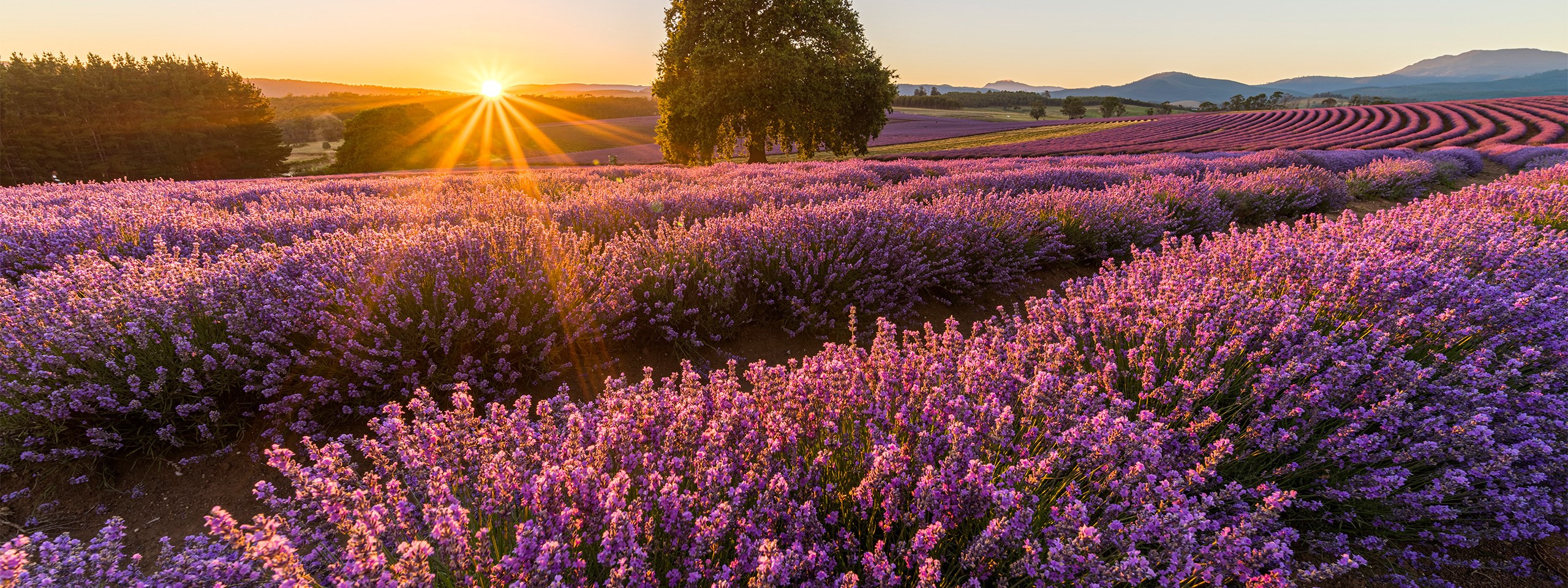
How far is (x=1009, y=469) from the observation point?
1.39 m

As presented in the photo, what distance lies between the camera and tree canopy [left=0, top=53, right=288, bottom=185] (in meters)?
28.5

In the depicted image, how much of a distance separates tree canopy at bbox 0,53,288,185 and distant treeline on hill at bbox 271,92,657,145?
10908 millimetres

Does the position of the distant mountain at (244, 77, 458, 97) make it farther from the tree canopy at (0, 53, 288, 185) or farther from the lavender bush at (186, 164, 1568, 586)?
the lavender bush at (186, 164, 1568, 586)

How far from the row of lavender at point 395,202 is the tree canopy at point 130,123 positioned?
33149 mm

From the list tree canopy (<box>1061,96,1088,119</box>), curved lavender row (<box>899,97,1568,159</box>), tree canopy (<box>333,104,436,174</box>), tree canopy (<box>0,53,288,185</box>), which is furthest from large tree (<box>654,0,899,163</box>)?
tree canopy (<box>1061,96,1088,119</box>)

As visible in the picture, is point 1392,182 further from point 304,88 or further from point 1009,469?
point 304,88

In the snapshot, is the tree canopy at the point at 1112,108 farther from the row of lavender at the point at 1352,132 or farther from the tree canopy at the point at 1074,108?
the row of lavender at the point at 1352,132

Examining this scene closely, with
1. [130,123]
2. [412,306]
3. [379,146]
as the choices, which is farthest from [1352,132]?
[130,123]

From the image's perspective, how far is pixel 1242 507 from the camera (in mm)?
1650

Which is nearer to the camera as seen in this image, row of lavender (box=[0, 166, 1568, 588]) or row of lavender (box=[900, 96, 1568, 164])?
row of lavender (box=[0, 166, 1568, 588])

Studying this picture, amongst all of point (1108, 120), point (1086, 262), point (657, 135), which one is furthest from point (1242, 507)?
point (1108, 120)

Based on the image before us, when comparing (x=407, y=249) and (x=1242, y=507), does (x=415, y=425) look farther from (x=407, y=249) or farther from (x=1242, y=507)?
(x=1242, y=507)

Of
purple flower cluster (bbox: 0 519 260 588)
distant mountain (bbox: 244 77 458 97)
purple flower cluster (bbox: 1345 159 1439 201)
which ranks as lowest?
purple flower cluster (bbox: 0 519 260 588)

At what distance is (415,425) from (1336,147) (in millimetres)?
29565
